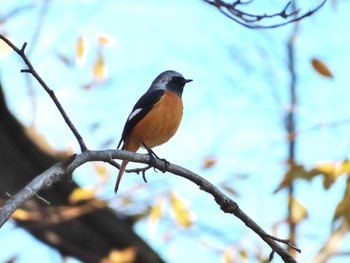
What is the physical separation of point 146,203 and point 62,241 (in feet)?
3.37

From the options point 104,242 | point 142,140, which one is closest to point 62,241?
point 104,242

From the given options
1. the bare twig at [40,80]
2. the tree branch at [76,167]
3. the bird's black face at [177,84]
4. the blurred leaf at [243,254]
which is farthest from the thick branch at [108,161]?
the blurred leaf at [243,254]

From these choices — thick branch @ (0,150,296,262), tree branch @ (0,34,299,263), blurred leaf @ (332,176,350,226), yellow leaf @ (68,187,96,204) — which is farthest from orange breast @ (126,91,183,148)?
blurred leaf @ (332,176,350,226)

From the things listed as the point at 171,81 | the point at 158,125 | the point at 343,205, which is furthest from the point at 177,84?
the point at 343,205

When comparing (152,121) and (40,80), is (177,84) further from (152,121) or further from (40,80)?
(40,80)

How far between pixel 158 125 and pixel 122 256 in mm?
1704

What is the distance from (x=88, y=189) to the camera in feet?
21.6

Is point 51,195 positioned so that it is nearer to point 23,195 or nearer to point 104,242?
point 104,242

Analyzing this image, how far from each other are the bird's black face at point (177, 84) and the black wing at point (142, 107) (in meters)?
0.37

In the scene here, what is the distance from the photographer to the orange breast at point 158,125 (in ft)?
17.0

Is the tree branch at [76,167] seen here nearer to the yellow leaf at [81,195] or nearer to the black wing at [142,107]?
the black wing at [142,107]

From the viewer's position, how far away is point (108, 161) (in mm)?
3316

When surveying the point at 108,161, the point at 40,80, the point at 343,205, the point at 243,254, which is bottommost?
the point at 243,254

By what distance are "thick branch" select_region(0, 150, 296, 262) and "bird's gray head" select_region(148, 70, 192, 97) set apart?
188 centimetres
